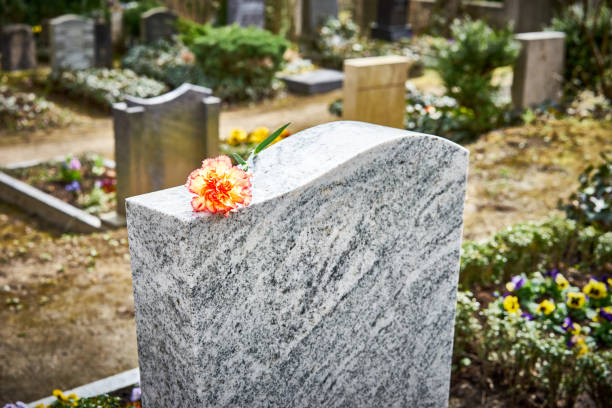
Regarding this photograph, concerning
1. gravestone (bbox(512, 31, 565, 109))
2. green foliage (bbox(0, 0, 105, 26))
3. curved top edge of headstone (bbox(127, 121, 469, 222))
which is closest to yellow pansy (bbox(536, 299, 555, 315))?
curved top edge of headstone (bbox(127, 121, 469, 222))

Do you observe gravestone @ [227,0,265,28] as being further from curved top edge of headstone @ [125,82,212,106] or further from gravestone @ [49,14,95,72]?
curved top edge of headstone @ [125,82,212,106]

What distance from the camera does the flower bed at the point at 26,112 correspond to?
30.8 ft

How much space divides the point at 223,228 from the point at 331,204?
0.43m

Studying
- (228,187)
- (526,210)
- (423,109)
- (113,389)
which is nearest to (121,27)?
(423,109)

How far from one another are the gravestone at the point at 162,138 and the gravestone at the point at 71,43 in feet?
18.2

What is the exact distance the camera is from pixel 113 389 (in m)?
3.28

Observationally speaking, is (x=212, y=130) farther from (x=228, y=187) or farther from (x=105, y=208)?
(x=228, y=187)

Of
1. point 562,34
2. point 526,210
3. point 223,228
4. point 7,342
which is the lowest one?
point 7,342

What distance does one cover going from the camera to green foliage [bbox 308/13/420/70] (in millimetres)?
12906

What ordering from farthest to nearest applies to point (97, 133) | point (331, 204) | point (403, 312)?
point (97, 133) < point (403, 312) < point (331, 204)

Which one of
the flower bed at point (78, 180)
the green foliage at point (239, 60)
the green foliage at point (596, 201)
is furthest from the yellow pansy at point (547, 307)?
the green foliage at point (239, 60)

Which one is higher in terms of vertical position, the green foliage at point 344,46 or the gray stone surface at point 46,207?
the green foliage at point 344,46

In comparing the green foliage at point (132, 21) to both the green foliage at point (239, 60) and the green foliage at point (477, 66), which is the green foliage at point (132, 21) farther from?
the green foliage at point (477, 66)

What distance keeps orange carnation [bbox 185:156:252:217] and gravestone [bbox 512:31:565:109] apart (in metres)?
7.01
